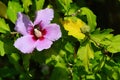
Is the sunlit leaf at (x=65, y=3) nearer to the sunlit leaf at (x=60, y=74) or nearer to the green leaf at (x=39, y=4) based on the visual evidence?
the green leaf at (x=39, y=4)

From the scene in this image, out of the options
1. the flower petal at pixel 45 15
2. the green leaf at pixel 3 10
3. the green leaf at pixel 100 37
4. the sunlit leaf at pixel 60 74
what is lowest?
the sunlit leaf at pixel 60 74

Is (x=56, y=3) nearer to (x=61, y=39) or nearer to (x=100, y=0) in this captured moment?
(x=61, y=39)

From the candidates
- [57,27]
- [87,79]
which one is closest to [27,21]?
[57,27]

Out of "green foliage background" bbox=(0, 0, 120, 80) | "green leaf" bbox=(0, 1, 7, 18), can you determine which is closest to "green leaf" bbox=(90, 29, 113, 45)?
"green foliage background" bbox=(0, 0, 120, 80)

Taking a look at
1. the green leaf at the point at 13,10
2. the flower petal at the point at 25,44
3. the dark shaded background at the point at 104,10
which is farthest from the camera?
the dark shaded background at the point at 104,10

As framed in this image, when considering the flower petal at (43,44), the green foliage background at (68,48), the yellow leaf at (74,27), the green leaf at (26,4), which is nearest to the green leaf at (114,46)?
the green foliage background at (68,48)

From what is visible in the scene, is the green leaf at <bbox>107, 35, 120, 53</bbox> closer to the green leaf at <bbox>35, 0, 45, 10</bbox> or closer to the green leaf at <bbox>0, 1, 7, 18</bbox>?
the green leaf at <bbox>35, 0, 45, 10</bbox>

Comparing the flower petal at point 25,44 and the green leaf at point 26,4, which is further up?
the green leaf at point 26,4
